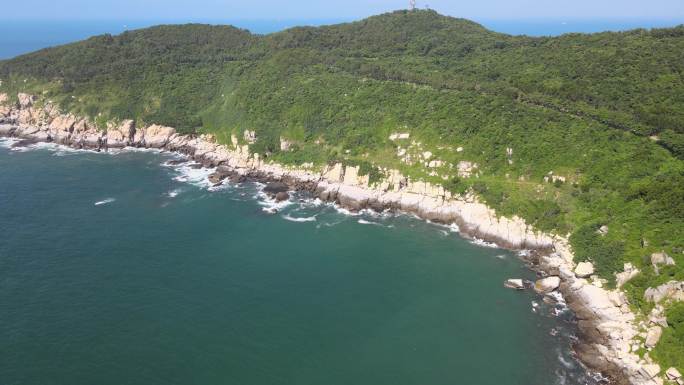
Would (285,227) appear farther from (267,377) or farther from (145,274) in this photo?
(267,377)

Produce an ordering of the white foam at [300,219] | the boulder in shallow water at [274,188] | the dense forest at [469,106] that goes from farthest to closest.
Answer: the boulder in shallow water at [274,188] → the white foam at [300,219] → the dense forest at [469,106]

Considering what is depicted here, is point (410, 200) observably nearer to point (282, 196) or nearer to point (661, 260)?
point (282, 196)

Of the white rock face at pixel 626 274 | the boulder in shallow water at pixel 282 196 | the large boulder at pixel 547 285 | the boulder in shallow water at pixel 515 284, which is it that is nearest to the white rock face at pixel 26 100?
the boulder in shallow water at pixel 282 196

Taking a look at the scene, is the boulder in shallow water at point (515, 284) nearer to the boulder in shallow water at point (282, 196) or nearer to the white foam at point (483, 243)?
the white foam at point (483, 243)

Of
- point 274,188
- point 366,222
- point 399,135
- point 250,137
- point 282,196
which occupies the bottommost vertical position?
point 366,222

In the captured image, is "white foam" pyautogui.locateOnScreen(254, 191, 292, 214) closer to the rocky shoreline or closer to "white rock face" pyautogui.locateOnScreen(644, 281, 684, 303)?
the rocky shoreline

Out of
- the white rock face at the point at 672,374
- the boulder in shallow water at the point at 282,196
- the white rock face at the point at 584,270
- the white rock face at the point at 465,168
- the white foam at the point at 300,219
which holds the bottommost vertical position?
the white rock face at the point at 672,374

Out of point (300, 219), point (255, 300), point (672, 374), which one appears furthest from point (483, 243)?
point (255, 300)

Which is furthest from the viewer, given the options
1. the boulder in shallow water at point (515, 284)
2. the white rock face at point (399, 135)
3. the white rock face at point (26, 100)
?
the white rock face at point (26, 100)
